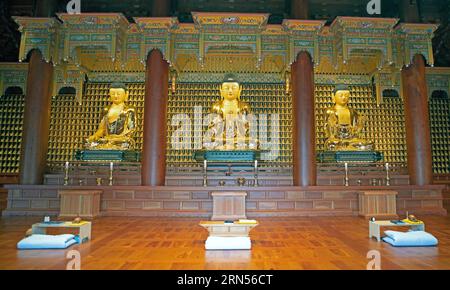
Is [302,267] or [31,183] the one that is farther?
[31,183]

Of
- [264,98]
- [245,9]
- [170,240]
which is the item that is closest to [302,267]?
[170,240]

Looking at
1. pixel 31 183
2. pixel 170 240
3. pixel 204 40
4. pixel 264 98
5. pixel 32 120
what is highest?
pixel 204 40

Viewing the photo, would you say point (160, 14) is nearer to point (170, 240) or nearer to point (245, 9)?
point (245, 9)

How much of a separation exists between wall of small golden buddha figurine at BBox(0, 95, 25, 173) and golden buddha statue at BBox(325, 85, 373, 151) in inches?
340

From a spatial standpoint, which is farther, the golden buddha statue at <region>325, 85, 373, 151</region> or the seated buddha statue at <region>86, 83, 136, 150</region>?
the golden buddha statue at <region>325, 85, 373, 151</region>

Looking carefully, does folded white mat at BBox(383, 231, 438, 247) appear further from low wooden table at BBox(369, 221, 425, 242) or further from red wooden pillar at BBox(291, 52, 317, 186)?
red wooden pillar at BBox(291, 52, 317, 186)

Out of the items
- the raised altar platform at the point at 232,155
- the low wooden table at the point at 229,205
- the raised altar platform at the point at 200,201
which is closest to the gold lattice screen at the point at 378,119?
the raised altar platform at the point at 232,155

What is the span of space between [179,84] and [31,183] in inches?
189

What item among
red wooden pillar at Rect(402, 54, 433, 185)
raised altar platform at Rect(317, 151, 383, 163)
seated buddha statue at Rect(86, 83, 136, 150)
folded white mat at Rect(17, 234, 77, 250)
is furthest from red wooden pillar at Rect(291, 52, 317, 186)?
folded white mat at Rect(17, 234, 77, 250)

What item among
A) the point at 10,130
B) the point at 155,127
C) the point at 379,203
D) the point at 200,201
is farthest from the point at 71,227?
the point at 10,130

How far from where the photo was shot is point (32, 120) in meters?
7.52

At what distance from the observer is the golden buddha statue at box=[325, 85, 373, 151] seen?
30.3 ft

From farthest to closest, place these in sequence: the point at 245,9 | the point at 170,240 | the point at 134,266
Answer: the point at 245,9, the point at 170,240, the point at 134,266

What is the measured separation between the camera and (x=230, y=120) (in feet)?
30.6
